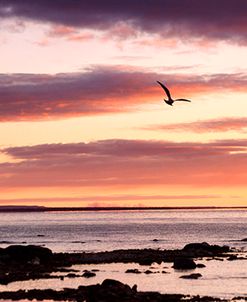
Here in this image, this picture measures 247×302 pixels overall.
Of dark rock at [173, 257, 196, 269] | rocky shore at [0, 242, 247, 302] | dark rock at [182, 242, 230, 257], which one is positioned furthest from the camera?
dark rock at [182, 242, 230, 257]

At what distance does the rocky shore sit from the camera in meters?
60.2

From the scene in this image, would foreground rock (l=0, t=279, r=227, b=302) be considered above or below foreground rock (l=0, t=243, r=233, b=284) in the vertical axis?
below

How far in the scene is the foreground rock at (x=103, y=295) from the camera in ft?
193

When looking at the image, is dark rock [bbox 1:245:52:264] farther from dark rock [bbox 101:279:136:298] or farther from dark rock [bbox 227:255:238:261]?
dark rock [bbox 101:279:136:298]

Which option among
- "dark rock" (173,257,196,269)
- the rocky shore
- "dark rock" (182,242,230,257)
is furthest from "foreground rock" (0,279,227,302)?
"dark rock" (182,242,230,257)

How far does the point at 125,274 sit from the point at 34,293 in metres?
19.6

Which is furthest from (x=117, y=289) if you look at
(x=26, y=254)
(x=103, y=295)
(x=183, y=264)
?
(x=26, y=254)

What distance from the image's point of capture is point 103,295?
5869cm

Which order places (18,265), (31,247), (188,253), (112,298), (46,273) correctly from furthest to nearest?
(188,253)
(31,247)
(18,265)
(46,273)
(112,298)

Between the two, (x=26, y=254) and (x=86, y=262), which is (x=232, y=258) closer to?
(x=86, y=262)

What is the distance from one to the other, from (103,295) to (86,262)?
36.7m

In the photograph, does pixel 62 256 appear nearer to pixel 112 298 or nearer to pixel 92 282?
pixel 92 282

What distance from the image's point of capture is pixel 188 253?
107 metres

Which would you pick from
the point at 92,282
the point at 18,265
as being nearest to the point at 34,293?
the point at 92,282
